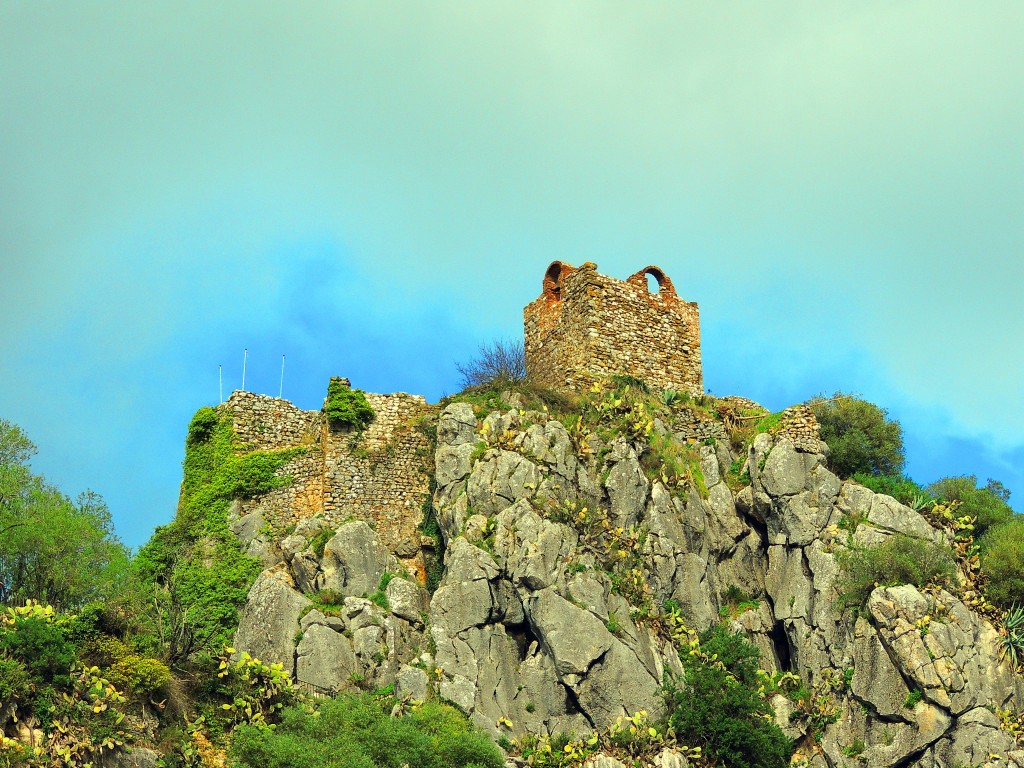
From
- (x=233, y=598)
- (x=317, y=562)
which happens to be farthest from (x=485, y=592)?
(x=233, y=598)

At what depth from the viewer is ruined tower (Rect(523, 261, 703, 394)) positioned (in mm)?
42000

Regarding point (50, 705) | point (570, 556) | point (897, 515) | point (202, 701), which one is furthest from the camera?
point (897, 515)

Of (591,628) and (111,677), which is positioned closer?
(111,677)

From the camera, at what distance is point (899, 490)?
3925 centimetres

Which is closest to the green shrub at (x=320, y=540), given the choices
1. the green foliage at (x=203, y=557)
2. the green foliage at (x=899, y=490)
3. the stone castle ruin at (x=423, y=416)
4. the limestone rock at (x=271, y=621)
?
the stone castle ruin at (x=423, y=416)

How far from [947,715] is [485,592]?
13268mm

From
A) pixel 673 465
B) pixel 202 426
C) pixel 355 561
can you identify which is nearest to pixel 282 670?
pixel 355 561

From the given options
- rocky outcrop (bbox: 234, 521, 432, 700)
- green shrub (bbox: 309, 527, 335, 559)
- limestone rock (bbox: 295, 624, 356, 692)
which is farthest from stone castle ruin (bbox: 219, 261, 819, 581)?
limestone rock (bbox: 295, 624, 356, 692)

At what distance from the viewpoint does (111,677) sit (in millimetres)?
30641

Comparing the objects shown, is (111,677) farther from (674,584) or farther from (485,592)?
(674,584)

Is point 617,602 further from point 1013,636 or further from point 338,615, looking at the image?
point 1013,636

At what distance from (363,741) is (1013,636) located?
63.4 ft

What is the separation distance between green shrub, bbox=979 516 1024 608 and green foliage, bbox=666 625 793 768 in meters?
8.11

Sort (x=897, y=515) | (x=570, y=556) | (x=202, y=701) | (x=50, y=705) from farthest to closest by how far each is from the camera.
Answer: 1. (x=897, y=515)
2. (x=570, y=556)
3. (x=202, y=701)
4. (x=50, y=705)
